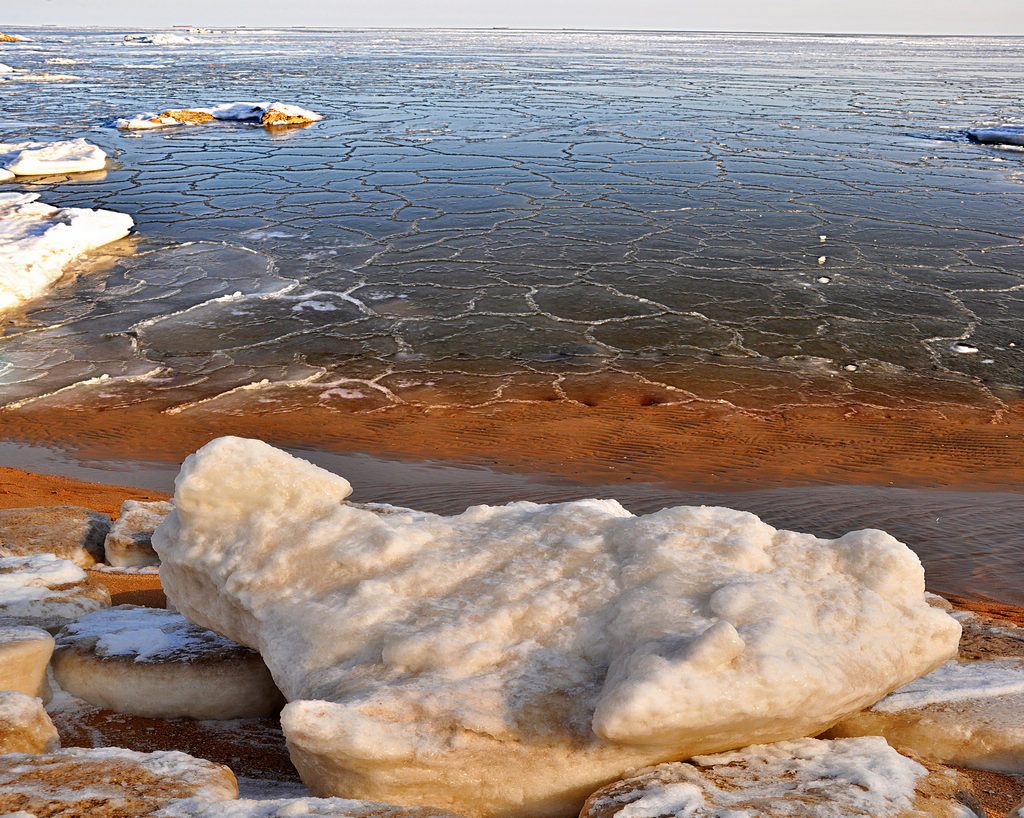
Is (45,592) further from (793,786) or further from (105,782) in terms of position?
(793,786)

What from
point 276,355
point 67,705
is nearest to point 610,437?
point 276,355

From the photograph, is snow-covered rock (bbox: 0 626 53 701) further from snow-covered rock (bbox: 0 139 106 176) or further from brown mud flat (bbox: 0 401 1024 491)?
snow-covered rock (bbox: 0 139 106 176)

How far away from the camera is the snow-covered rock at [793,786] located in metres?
2.00

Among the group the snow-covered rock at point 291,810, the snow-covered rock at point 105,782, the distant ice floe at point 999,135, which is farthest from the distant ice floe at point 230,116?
the snow-covered rock at point 291,810

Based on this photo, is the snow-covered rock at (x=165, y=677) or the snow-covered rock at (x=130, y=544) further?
the snow-covered rock at (x=130, y=544)

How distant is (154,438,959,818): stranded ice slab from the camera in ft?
7.07

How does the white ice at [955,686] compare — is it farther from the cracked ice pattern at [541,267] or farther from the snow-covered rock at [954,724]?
A: the cracked ice pattern at [541,267]

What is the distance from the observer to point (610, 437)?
6559mm

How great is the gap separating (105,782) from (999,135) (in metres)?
23.8

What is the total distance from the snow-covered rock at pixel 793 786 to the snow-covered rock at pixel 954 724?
0.19m

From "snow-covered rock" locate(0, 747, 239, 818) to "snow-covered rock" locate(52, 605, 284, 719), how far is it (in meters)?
0.55

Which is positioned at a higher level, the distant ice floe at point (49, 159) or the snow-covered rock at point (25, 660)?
the distant ice floe at point (49, 159)

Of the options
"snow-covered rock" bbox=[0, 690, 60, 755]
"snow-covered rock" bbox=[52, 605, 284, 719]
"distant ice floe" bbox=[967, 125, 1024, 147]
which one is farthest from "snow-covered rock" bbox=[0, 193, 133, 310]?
"distant ice floe" bbox=[967, 125, 1024, 147]

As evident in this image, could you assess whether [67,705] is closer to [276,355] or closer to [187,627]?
[187,627]
